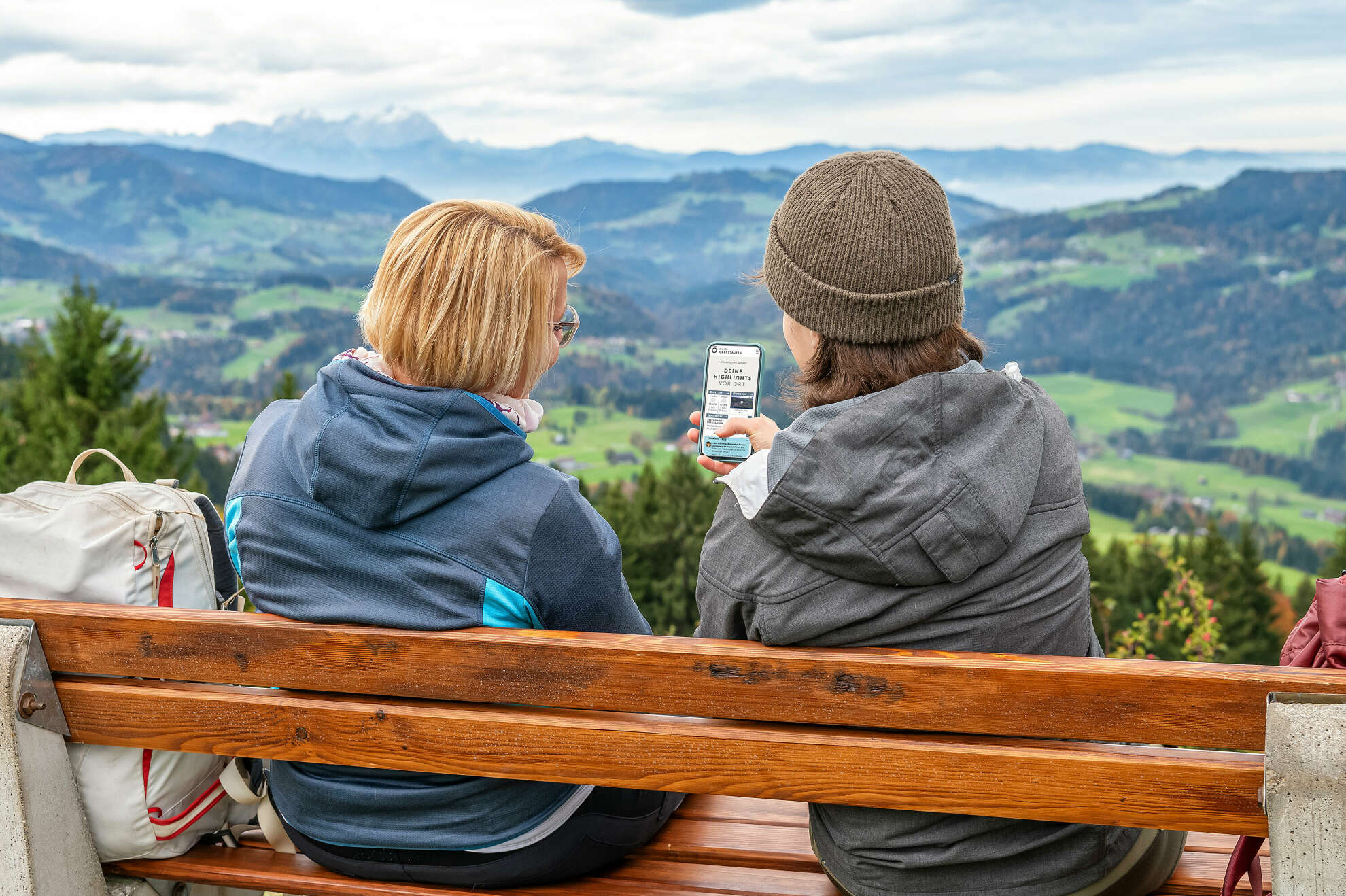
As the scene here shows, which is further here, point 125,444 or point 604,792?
point 125,444

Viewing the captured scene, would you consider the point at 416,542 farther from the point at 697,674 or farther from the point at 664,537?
the point at 664,537

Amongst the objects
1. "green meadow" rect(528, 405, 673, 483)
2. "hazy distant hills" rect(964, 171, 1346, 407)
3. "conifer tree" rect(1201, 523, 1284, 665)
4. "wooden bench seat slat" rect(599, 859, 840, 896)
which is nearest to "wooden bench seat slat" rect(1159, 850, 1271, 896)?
"wooden bench seat slat" rect(599, 859, 840, 896)

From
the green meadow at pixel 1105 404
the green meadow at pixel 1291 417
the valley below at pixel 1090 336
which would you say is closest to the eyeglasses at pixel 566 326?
the valley below at pixel 1090 336

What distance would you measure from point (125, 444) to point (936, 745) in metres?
23.6

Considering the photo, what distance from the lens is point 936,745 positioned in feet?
6.00

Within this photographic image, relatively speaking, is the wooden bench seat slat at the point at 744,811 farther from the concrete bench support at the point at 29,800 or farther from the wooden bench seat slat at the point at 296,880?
the concrete bench support at the point at 29,800

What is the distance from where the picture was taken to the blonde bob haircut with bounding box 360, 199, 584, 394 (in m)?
2.06

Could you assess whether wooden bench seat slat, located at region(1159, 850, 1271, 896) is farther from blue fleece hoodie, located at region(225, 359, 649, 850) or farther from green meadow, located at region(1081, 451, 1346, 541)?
green meadow, located at region(1081, 451, 1346, 541)

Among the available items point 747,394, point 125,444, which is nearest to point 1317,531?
point 125,444

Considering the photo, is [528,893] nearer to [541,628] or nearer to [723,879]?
[723,879]

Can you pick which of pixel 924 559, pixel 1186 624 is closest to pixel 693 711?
pixel 924 559

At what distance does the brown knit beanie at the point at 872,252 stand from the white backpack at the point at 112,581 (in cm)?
149

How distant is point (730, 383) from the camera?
2.60 meters

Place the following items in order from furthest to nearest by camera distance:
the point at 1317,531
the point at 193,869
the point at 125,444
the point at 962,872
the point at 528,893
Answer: the point at 1317,531
the point at 125,444
the point at 193,869
the point at 528,893
the point at 962,872
